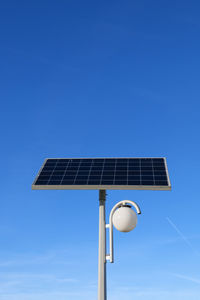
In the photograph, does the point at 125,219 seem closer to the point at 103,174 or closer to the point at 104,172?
the point at 103,174

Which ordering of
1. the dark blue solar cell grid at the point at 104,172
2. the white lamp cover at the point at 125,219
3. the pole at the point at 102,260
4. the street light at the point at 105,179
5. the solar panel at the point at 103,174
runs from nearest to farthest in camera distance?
the white lamp cover at the point at 125,219 → the street light at the point at 105,179 → the pole at the point at 102,260 → the solar panel at the point at 103,174 → the dark blue solar cell grid at the point at 104,172

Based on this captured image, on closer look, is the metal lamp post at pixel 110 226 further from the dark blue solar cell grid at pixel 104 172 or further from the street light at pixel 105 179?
the dark blue solar cell grid at pixel 104 172

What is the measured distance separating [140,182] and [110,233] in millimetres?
1941

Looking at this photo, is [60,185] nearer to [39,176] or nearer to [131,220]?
[39,176]

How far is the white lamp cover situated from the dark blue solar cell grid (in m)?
1.44

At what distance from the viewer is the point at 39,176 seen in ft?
40.3

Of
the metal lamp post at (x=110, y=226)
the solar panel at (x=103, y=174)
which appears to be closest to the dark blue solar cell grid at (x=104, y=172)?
the solar panel at (x=103, y=174)

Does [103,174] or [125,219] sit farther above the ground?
[103,174]

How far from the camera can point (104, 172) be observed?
40.1 ft

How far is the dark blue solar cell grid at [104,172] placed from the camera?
37.7 ft

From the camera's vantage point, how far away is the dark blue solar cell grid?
11477mm

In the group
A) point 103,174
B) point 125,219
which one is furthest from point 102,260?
point 103,174

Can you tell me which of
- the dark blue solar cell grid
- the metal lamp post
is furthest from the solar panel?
the metal lamp post

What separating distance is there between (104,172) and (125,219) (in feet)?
9.21
